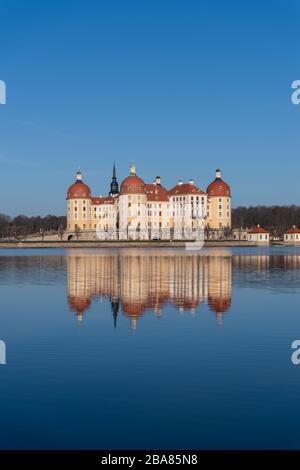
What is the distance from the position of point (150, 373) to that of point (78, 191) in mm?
106943

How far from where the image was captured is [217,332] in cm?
1296

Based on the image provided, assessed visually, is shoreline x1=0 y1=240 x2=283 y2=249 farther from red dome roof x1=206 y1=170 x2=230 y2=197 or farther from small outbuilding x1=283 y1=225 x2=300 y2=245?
red dome roof x1=206 y1=170 x2=230 y2=197

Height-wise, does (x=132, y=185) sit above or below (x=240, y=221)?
above

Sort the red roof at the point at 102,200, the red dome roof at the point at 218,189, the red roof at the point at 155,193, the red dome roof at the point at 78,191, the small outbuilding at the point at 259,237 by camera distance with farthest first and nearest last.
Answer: the red roof at the point at 102,200
the red dome roof at the point at 78,191
the red roof at the point at 155,193
the red dome roof at the point at 218,189
the small outbuilding at the point at 259,237

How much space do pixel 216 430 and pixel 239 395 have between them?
1386mm

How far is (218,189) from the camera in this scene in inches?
4387

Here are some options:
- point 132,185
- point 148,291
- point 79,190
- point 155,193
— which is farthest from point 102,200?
point 148,291

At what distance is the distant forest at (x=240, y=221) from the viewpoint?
123 m

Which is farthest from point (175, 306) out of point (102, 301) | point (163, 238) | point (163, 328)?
point (163, 238)

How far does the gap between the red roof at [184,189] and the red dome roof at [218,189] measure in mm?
3193

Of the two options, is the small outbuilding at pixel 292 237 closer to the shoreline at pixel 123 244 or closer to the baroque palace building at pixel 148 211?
the shoreline at pixel 123 244

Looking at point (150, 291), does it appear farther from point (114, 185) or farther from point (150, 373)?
point (114, 185)

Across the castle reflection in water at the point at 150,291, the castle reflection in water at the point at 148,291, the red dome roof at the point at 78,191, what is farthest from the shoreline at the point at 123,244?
the castle reflection in water at the point at 148,291

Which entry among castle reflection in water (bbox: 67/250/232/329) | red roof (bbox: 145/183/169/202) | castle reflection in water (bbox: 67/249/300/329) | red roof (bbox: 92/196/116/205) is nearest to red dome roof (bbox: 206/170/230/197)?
red roof (bbox: 145/183/169/202)
